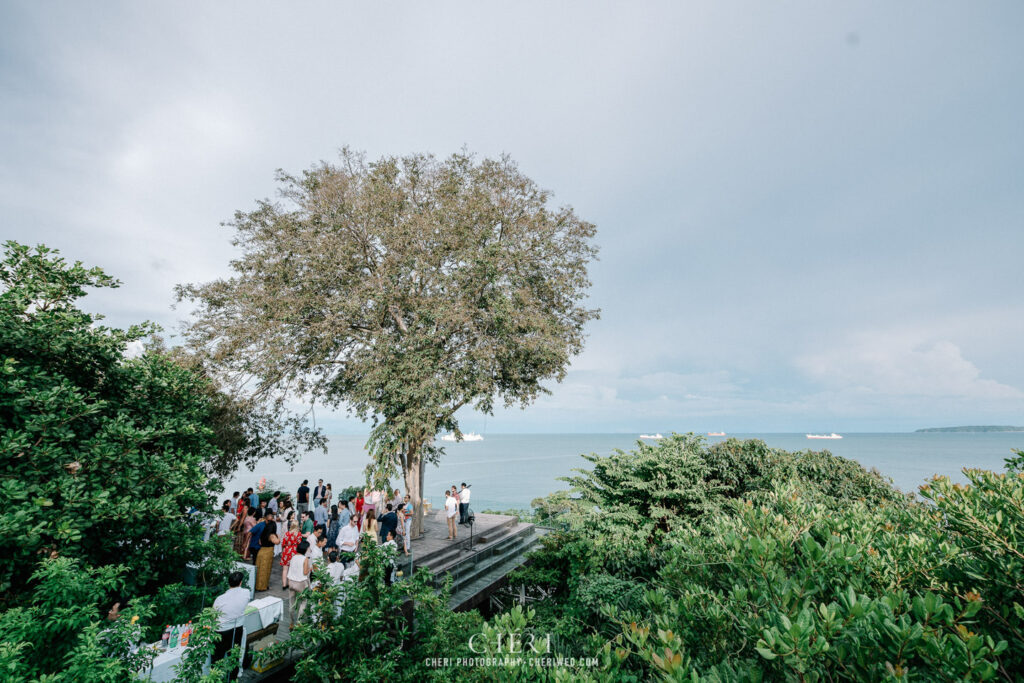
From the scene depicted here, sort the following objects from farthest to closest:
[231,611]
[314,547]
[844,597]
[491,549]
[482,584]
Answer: [491,549]
[482,584]
[314,547]
[231,611]
[844,597]

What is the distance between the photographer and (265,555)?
30.0ft

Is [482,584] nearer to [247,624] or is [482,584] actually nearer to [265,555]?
[265,555]

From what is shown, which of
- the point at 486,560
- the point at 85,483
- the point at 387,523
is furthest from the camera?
the point at 486,560

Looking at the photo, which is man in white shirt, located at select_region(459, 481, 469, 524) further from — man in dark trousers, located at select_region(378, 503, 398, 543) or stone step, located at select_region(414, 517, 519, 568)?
man in dark trousers, located at select_region(378, 503, 398, 543)

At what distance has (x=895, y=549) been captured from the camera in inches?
112

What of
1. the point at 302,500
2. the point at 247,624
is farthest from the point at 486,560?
the point at 247,624

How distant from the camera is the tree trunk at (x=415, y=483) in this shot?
14.1 meters

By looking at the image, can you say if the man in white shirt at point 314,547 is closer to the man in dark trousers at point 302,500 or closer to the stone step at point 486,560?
the stone step at point 486,560

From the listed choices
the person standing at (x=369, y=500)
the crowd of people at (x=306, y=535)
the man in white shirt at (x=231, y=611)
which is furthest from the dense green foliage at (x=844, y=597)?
the person standing at (x=369, y=500)

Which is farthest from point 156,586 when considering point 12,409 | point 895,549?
point 895,549

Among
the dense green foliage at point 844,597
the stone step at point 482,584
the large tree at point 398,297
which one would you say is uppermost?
the large tree at point 398,297

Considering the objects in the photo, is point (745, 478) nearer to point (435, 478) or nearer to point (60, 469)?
point (60, 469)

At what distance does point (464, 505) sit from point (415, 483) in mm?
1956

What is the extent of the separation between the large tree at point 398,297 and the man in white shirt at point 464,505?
4.90 ft
